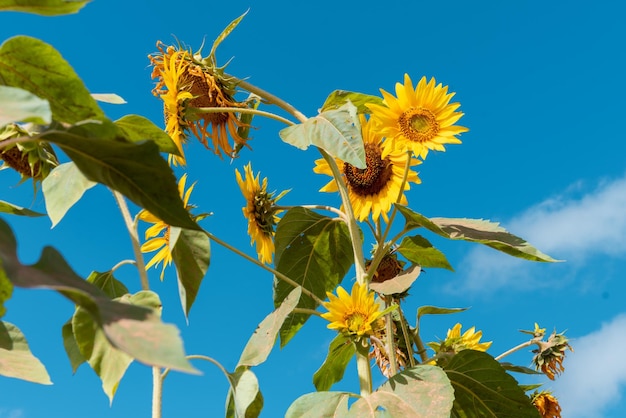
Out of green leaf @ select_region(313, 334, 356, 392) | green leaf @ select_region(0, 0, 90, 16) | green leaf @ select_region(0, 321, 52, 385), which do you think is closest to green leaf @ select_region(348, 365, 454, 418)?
green leaf @ select_region(313, 334, 356, 392)

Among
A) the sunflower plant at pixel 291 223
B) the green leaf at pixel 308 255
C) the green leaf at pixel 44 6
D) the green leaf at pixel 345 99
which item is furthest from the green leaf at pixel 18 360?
the green leaf at pixel 345 99

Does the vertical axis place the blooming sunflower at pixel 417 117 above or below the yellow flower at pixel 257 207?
Answer: above

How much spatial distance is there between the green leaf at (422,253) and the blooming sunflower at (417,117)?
0.66ft

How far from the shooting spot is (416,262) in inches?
62.9

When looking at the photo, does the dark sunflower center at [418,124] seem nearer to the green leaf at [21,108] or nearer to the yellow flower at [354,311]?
the yellow flower at [354,311]

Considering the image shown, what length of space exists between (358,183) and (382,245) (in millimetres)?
207

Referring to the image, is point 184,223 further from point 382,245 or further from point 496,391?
point 496,391

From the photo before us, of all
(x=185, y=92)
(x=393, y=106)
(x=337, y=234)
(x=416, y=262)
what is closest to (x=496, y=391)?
(x=416, y=262)

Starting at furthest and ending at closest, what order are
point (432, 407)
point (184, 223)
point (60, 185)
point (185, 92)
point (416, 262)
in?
1. point (416, 262)
2. point (185, 92)
3. point (432, 407)
4. point (60, 185)
5. point (184, 223)

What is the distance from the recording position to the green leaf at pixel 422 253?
5.09ft

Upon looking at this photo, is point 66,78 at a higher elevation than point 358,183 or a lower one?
lower

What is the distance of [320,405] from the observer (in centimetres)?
128

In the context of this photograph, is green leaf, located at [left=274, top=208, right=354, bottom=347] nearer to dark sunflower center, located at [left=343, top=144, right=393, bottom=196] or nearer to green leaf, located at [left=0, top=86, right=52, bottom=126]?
dark sunflower center, located at [left=343, top=144, right=393, bottom=196]

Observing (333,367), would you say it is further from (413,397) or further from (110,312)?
(110,312)
